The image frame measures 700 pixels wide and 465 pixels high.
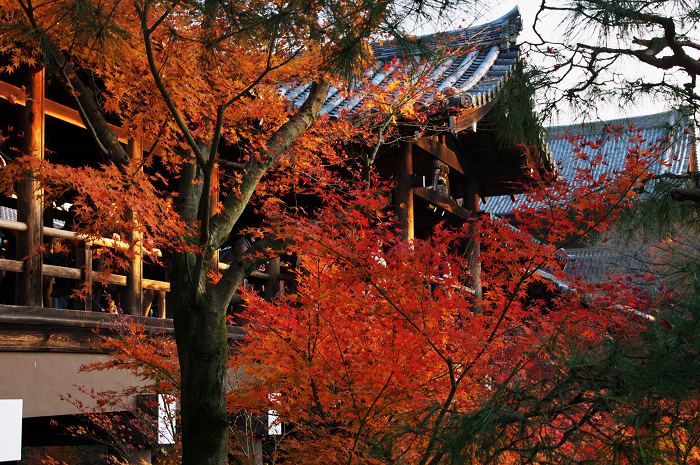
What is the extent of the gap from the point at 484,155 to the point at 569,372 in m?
9.62

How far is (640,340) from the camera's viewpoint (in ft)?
8.84

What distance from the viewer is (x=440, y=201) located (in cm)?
1009

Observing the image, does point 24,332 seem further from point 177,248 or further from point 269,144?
point 269,144

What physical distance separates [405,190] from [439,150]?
4.51 ft

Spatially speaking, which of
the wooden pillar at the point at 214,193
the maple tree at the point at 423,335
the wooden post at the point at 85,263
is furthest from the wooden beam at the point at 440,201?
the wooden post at the point at 85,263

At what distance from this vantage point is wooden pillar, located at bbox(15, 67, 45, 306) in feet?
19.3

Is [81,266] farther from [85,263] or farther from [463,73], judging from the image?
[463,73]

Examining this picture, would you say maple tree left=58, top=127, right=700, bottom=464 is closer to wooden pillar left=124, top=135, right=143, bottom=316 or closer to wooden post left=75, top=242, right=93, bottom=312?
wooden post left=75, top=242, right=93, bottom=312

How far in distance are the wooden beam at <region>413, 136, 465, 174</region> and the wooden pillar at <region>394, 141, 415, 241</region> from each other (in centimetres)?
26

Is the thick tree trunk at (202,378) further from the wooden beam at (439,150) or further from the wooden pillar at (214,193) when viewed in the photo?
the wooden beam at (439,150)

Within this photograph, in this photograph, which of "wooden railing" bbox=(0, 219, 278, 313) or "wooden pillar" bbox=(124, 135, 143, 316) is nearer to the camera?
"wooden railing" bbox=(0, 219, 278, 313)

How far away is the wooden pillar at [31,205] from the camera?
589 centimetres

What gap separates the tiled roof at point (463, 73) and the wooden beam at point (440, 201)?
1392mm

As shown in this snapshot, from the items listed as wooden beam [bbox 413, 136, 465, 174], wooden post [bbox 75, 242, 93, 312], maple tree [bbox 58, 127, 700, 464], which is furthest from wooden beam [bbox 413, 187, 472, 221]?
wooden post [bbox 75, 242, 93, 312]
